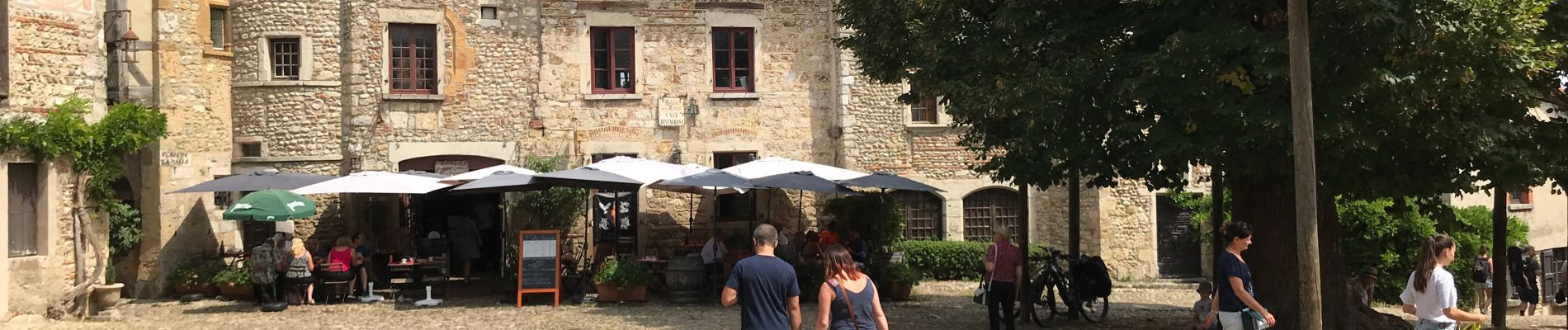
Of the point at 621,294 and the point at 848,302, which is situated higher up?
the point at 848,302

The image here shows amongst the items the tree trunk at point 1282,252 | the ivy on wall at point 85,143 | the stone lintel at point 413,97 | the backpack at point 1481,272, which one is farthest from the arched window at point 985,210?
the ivy on wall at point 85,143

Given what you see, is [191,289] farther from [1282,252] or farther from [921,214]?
[1282,252]

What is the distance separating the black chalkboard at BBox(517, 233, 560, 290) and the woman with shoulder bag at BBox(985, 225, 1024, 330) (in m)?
5.26

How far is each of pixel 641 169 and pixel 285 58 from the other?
21.2 feet

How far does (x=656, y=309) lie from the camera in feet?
49.1

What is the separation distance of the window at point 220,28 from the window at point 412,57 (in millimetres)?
2184

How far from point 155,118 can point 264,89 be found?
4.19m

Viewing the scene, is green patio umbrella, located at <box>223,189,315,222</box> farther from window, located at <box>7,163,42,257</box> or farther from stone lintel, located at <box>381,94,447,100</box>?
stone lintel, located at <box>381,94,447,100</box>

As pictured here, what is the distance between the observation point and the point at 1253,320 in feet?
27.7

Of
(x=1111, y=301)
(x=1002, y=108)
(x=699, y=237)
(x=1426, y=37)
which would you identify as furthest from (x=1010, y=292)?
(x=699, y=237)

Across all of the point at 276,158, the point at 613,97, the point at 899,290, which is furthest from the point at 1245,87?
the point at 276,158

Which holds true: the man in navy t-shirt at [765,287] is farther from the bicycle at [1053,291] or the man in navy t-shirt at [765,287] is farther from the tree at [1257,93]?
the bicycle at [1053,291]

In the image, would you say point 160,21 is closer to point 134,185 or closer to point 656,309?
point 134,185

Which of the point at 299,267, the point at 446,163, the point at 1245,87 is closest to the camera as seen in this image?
the point at 1245,87
